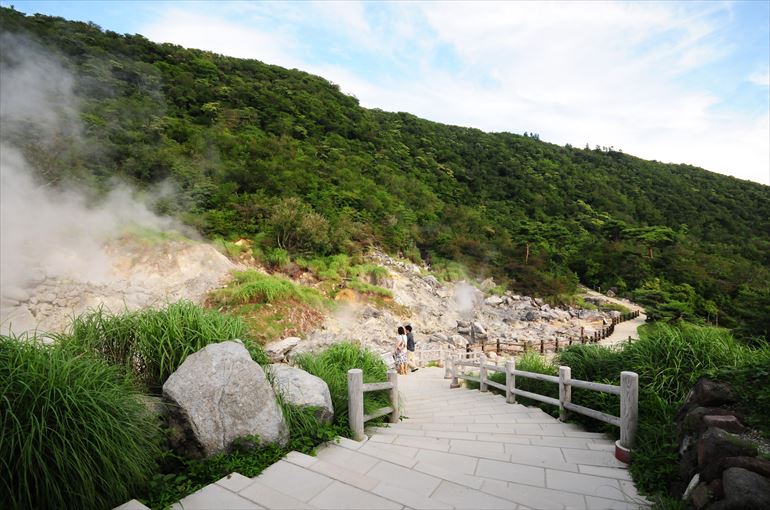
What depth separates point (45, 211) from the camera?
44.7 feet

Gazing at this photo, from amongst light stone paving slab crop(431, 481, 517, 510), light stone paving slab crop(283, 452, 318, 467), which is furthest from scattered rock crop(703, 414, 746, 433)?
light stone paving slab crop(283, 452, 318, 467)

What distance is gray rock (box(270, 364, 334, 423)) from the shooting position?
392cm

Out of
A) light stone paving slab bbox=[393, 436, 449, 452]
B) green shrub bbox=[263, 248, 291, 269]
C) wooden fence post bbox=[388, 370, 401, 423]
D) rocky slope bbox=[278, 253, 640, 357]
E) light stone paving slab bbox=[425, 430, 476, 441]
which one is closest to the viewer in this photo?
light stone paving slab bbox=[393, 436, 449, 452]

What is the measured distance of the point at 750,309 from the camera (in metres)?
13.9

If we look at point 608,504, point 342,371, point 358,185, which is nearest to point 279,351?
point 342,371

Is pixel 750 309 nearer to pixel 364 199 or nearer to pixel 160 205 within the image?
pixel 364 199

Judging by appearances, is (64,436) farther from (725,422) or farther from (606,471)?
(725,422)

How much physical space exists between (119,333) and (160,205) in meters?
15.5

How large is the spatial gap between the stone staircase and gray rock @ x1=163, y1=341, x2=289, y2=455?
17.0 inches

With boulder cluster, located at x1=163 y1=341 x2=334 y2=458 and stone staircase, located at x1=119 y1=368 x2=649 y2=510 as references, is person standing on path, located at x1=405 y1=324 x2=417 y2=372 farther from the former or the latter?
boulder cluster, located at x1=163 y1=341 x2=334 y2=458

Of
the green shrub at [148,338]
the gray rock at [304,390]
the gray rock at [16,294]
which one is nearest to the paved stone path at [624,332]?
the gray rock at [304,390]

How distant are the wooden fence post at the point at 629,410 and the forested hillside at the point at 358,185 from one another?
43.3 feet

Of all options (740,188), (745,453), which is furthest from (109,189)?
(740,188)

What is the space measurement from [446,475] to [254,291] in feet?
39.4
